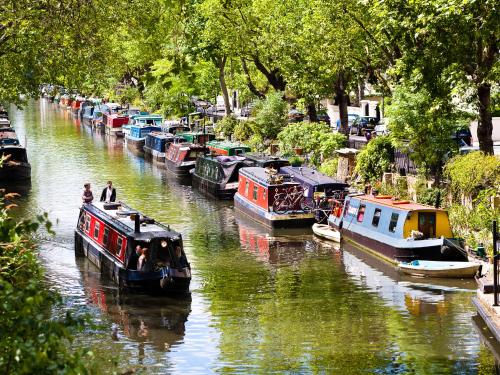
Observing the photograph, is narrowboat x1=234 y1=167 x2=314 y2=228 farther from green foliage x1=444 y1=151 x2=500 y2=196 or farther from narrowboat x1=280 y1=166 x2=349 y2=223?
green foliage x1=444 y1=151 x2=500 y2=196

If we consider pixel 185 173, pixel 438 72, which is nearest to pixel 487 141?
pixel 438 72

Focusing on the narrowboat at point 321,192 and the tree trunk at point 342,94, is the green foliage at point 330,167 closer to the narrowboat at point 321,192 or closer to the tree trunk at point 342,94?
the narrowboat at point 321,192

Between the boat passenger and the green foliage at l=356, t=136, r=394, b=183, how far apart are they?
1738 cm

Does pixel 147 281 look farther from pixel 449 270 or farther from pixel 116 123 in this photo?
pixel 116 123

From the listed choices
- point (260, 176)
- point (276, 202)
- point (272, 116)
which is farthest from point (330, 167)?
point (272, 116)

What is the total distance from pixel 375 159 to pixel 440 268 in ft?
46.1

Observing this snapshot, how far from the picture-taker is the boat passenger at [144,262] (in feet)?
97.6

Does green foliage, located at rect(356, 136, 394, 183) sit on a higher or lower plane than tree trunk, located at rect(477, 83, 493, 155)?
lower

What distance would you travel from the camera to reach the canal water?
77.7 feet

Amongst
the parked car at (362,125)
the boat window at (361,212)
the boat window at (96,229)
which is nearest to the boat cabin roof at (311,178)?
the boat window at (361,212)

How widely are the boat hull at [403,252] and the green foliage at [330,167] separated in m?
12.4

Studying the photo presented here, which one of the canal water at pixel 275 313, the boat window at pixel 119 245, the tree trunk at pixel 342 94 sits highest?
the tree trunk at pixel 342 94

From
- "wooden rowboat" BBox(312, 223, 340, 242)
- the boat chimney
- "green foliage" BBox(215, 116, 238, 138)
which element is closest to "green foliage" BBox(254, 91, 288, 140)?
"green foliage" BBox(215, 116, 238, 138)

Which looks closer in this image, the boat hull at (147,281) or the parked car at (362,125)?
the boat hull at (147,281)
